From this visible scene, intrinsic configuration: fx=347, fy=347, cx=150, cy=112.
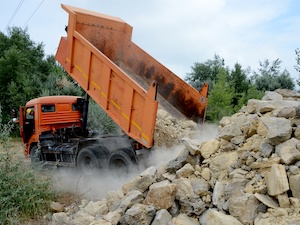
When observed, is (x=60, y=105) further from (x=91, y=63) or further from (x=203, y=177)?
(x=203, y=177)

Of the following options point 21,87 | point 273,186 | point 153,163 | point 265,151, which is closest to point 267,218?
point 273,186

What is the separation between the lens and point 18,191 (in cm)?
543

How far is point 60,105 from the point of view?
9.80m

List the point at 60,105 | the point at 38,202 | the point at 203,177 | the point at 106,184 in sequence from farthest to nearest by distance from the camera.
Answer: the point at 60,105, the point at 106,184, the point at 38,202, the point at 203,177

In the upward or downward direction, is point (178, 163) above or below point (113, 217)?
above

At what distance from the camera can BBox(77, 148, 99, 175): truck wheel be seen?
783 cm

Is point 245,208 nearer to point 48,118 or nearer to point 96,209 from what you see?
point 96,209

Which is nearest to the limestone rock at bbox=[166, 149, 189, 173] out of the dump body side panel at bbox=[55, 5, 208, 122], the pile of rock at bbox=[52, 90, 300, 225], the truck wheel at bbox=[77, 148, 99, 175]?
the pile of rock at bbox=[52, 90, 300, 225]

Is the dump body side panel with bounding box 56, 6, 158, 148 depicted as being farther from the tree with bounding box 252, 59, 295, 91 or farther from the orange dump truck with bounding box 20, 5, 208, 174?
the tree with bounding box 252, 59, 295, 91

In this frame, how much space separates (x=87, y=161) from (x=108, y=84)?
2047 millimetres

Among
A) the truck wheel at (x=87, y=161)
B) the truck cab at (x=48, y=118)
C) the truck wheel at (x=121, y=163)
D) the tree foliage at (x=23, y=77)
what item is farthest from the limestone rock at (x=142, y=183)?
the tree foliage at (x=23, y=77)

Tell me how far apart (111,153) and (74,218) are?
290 cm

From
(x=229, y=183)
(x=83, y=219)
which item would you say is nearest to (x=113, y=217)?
(x=83, y=219)

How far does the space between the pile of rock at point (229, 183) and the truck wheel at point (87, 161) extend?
8.91ft
